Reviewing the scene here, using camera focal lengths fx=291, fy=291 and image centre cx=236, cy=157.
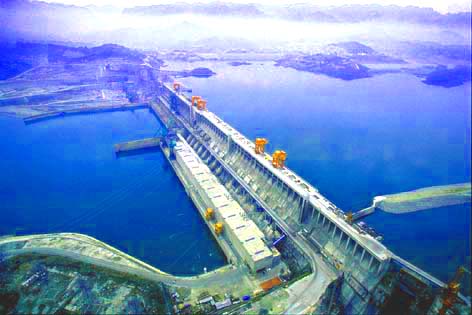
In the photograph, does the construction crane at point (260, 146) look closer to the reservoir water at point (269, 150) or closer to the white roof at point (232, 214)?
the white roof at point (232, 214)

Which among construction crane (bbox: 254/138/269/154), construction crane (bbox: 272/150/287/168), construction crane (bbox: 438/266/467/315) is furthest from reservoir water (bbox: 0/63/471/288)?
construction crane (bbox: 254/138/269/154)

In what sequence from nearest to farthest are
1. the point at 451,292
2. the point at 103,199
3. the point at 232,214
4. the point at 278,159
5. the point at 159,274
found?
1. the point at 451,292
2. the point at 159,274
3. the point at 232,214
4. the point at 278,159
5. the point at 103,199

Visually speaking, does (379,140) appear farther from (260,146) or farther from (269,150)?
(260,146)

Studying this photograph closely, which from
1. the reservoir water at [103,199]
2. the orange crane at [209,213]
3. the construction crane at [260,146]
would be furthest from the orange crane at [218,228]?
the construction crane at [260,146]

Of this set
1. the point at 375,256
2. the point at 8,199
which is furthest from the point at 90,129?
the point at 375,256

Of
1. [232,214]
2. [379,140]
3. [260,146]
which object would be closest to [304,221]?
[232,214]

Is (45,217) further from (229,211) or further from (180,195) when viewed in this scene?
(229,211)
